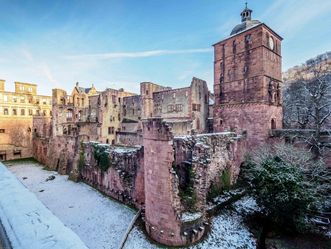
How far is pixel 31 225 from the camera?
148 centimetres

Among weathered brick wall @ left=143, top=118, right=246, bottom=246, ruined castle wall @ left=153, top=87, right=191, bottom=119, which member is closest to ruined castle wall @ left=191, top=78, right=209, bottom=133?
ruined castle wall @ left=153, top=87, right=191, bottom=119

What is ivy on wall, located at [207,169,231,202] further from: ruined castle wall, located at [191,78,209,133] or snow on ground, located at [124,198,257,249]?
ruined castle wall, located at [191,78,209,133]

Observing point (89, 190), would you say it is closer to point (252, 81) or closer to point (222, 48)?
point (252, 81)

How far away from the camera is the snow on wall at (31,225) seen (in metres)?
1.24

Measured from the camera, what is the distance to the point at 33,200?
1.96m

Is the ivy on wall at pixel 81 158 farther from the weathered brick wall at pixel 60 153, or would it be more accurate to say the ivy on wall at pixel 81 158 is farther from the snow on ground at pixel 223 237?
the snow on ground at pixel 223 237

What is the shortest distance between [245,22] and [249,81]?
7.40 meters

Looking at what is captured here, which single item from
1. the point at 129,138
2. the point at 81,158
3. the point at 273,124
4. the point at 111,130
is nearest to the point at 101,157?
the point at 81,158

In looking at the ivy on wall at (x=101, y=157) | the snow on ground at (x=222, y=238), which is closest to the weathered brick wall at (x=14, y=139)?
the ivy on wall at (x=101, y=157)

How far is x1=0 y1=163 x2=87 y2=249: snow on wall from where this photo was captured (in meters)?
1.24

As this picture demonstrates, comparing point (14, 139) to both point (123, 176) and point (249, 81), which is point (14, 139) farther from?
point (249, 81)

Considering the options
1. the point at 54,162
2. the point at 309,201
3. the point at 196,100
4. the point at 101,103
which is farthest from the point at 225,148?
the point at 101,103

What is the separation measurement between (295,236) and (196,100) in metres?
21.5

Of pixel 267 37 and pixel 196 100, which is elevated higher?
pixel 267 37
